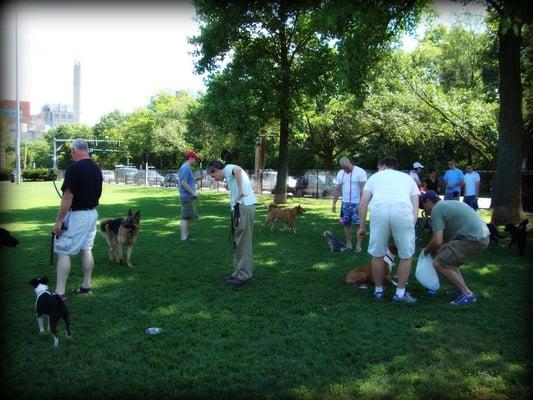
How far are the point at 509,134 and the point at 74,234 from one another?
40.9ft

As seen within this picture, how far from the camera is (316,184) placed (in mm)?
30141

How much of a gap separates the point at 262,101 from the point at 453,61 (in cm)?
2549

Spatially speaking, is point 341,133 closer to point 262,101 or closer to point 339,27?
point 262,101

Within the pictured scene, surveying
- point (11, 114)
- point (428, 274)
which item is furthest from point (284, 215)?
point (11, 114)

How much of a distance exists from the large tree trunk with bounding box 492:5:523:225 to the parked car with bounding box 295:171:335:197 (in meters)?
16.7

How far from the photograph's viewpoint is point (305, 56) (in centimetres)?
2080

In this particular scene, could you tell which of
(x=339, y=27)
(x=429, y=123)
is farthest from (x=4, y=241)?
(x=429, y=123)

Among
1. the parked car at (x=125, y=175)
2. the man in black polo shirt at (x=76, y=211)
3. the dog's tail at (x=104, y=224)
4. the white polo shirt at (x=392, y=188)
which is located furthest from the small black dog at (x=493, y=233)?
the parked car at (x=125, y=175)

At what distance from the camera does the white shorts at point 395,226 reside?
5.57m

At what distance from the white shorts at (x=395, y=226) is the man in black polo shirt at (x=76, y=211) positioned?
3.63m

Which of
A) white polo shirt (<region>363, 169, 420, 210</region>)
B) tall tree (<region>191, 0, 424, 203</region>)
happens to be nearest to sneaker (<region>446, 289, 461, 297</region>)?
white polo shirt (<region>363, 169, 420, 210</region>)

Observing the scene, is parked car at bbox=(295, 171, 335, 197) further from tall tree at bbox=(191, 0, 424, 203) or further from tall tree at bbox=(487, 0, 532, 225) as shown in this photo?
tall tree at bbox=(487, 0, 532, 225)

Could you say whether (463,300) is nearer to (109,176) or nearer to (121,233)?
(121,233)

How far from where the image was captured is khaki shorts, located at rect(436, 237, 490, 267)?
18.9 feet
